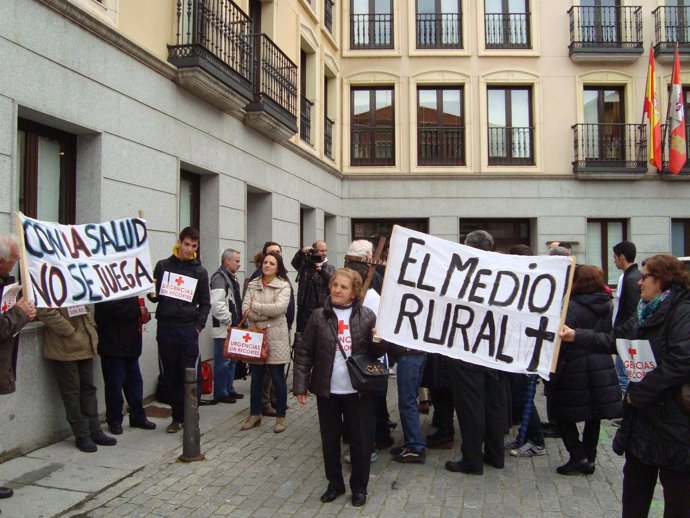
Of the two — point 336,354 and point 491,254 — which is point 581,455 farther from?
point 336,354

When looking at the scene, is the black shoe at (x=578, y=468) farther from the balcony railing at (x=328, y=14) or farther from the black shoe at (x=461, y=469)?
the balcony railing at (x=328, y=14)

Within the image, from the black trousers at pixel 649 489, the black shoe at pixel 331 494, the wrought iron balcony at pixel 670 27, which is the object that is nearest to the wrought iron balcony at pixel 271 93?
the black shoe at pixel 331 494

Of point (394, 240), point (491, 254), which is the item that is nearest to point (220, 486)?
point (394, 240)

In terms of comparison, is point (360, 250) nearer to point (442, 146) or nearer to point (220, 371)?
point (220, 371)

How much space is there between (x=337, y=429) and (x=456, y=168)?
45.3 ft

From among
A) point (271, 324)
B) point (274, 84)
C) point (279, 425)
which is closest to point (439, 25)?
point (274, 84)

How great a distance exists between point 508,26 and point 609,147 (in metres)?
4.56

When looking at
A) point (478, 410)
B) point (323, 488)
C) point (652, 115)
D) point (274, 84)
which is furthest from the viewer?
point (652, 115)

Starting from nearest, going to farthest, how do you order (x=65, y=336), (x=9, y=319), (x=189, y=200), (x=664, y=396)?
(x=664, y=396) → (x=9, y=319) → (x=65, y=336) → (x=189, y=200)

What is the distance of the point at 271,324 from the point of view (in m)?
6.60

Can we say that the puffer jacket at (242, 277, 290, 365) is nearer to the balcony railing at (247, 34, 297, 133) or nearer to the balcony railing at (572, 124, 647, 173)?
the balcony railing at (247, 34, 297, 133)

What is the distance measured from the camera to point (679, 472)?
3.38 meters

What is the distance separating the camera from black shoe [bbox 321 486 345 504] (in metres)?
4.59

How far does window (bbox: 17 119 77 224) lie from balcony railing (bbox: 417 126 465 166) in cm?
1232
